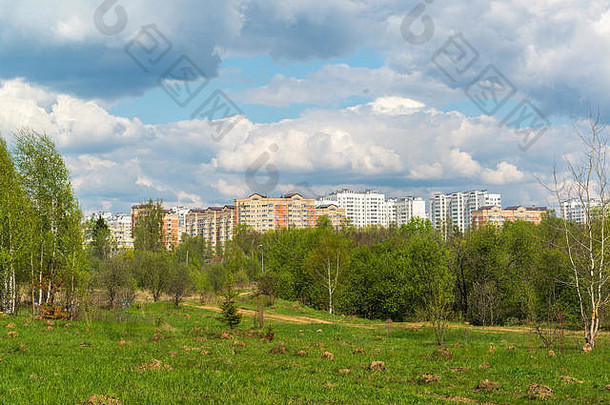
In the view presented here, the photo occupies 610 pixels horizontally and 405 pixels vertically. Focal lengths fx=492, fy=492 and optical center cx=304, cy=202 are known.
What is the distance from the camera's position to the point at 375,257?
59125 millimetres

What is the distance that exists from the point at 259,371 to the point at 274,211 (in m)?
176

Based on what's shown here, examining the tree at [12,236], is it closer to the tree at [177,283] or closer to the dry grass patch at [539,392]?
the tree at [177,283]

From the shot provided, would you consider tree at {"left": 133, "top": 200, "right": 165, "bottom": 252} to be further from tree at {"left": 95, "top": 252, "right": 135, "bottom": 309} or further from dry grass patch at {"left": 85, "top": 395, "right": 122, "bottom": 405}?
dry grass patch at {"left": 85, "top": 395, "right": 122, "bottom": 405}

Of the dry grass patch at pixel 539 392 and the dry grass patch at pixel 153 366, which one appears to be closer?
the dry grass patch at pixel 539 392

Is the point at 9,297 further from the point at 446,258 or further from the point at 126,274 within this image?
the point at 446,258

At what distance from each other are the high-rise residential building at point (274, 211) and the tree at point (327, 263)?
402 feet

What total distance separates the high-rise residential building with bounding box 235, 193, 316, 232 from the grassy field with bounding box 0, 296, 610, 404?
163m

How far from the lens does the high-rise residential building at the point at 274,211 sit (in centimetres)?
18550

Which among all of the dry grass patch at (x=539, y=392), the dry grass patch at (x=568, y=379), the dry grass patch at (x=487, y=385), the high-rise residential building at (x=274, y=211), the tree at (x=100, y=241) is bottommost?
the dry grass patch at (x=568, y=379)

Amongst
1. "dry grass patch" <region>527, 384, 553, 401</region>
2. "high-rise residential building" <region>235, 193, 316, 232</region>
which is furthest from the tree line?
"high-rise residential building" <region>235, 193, 316, 232</region>

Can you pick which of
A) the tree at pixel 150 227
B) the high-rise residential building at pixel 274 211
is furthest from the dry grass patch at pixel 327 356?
the high-rise residential building at pixel 274 211

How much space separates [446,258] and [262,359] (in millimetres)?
40501

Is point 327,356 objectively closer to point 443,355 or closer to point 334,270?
point 443,355

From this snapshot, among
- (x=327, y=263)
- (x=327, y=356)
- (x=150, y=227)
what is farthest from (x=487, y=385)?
(x=150, y=227)
